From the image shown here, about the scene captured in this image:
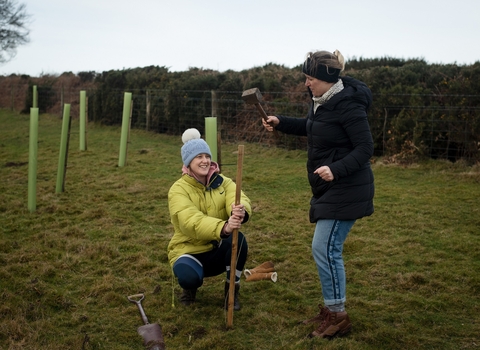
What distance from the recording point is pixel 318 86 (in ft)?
10.9

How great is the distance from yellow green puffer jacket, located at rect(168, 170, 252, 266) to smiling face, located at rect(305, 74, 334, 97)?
2.96ft

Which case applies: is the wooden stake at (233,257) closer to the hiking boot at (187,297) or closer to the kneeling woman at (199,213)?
the kneeling woman at (199,213)

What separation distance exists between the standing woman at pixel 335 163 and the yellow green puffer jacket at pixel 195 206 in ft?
2.01

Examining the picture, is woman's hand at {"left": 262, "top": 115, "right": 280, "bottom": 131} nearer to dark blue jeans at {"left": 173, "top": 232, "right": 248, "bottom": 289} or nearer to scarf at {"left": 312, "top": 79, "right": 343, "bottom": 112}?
scarf at {"left": 312, "top": 79, "right": 343, "bottom": 112}

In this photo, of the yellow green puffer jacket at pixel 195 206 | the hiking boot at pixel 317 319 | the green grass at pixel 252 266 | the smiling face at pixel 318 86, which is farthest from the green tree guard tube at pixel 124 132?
the smiling face at pixel 318 86

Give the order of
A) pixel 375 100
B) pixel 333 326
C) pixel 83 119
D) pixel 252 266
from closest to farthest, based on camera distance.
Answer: pixel 333 326 < pixel 252 266 < pixel 375 100 < pixel 83 119

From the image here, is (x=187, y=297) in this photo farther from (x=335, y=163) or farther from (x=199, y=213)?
(x=335, y=163)

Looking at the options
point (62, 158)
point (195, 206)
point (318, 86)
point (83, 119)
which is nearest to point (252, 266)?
point (195, 206)

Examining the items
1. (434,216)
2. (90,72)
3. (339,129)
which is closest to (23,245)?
(339,129)

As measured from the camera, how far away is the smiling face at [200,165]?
12.6 ft

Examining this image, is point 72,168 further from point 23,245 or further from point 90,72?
point 90,72

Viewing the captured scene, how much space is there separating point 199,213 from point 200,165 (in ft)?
1.14

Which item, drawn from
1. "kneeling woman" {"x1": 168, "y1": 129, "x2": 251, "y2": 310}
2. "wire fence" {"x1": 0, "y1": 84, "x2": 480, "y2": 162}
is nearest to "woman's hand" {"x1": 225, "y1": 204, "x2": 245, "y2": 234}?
"kneeling woman" {"x1": 168, "y1": 129, "x2": 251, "y2": 310}

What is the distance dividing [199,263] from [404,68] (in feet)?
29.9
